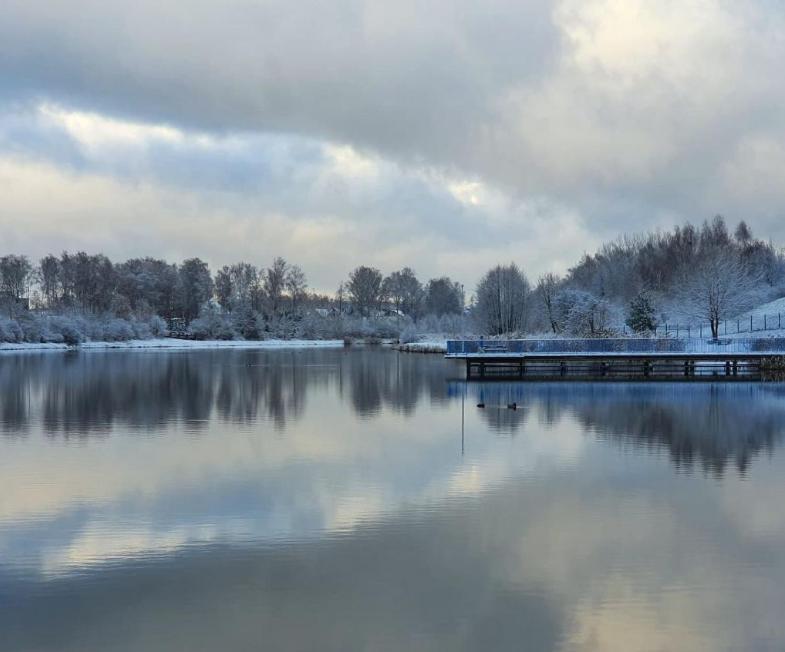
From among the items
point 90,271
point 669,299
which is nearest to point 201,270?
point 90,271

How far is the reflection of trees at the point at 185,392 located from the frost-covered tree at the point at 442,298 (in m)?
82.5

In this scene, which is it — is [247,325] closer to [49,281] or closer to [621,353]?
[49,281]

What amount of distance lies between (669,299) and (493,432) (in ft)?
188

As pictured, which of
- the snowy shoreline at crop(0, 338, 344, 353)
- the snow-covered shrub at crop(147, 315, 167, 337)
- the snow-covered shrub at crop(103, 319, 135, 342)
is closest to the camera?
the snowy shoreline at crop(0, 338, 344, 353)

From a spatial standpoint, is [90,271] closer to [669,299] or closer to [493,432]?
[669,299]

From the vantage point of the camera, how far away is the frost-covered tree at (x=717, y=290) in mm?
52406

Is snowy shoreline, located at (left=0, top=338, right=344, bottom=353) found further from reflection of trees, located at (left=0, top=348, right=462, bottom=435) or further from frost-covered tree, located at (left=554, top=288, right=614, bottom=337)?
reflection of trees, located at (left=0, top=348, right=462, bottom=435)


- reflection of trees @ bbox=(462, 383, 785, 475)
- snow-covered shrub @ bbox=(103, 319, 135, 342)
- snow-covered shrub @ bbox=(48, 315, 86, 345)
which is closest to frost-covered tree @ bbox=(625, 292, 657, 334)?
reflection of trees @ bbox=(462, 383, 785, 475)

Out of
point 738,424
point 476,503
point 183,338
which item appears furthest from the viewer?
point 183,338

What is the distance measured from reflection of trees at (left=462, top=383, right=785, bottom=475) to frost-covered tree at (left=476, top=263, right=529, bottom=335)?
3306 centimetres

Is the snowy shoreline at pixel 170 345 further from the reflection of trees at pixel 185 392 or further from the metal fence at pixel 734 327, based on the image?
the metal fence at pixel 734 327

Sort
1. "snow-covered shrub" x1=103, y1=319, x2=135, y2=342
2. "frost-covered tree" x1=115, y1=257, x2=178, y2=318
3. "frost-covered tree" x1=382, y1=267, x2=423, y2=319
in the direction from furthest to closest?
1. "frost-covered tree" x1=382, y1=267, x2=423, y2=319
2. "frost-covered tree" x1=115, y1=257, x2=178, y2=318
3. "snow-covered shrub" x1=103, y1=319, x2=135, y2=342

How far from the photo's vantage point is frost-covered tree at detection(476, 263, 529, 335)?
6488cm

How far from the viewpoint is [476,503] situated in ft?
38.0
